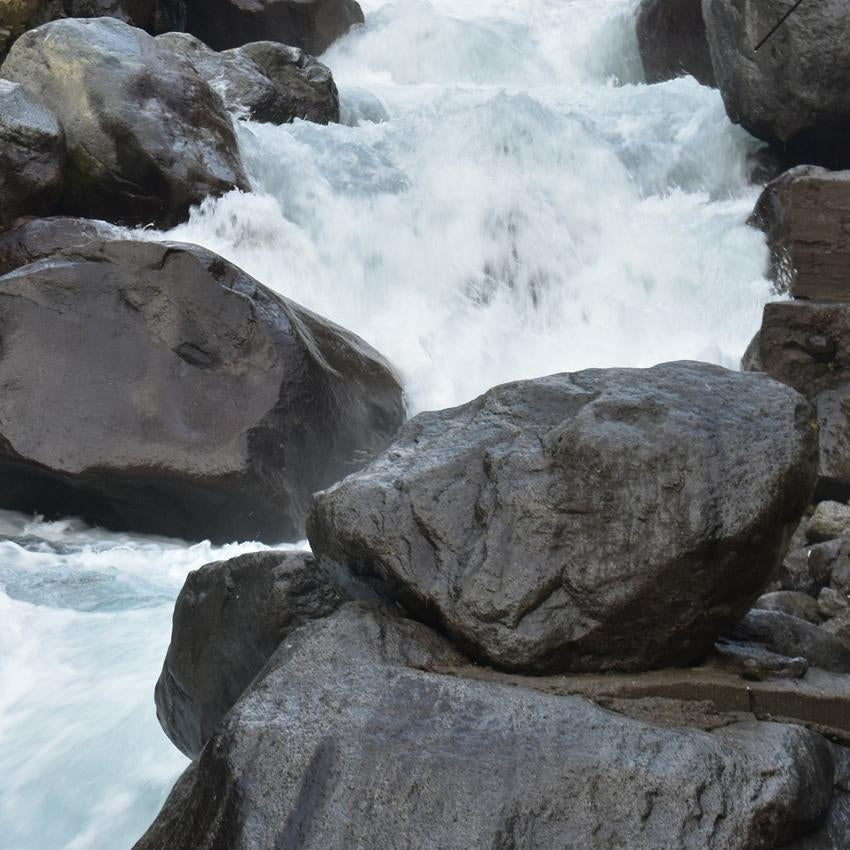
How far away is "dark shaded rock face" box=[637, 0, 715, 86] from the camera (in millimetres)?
15836

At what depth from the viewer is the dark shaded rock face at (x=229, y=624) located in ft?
12.0

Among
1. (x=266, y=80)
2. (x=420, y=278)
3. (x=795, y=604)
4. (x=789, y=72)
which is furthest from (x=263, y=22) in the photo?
(x=795, y=604)

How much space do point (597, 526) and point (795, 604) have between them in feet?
8.08

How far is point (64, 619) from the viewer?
18.7ft

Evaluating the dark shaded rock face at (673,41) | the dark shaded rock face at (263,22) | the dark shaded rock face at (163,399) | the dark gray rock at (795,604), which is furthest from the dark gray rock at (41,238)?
the dark shaded rock face at (673,41)

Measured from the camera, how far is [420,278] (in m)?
10.6

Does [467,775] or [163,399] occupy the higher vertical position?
[467,775]

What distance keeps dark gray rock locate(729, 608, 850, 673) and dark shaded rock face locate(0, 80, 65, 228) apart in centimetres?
754

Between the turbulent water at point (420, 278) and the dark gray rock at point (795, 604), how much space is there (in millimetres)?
2652

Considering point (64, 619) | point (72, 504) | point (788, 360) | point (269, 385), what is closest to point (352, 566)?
point (64, 619)

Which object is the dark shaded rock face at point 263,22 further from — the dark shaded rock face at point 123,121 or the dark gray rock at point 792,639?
the dark gray rock at point 792,639

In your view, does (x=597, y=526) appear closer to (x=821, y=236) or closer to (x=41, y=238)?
(x=821, y=236)

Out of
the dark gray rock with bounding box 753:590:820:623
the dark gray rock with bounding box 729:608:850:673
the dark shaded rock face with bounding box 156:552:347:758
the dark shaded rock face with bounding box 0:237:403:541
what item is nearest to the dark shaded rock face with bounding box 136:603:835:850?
the dark gray rock with bounding box 729:608:850:673

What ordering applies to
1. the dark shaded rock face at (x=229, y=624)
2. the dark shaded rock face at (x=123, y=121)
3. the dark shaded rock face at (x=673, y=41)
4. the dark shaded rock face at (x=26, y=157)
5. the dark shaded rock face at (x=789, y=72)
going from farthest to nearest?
the dark shaded rock face at (x=673, y=41) < the dark shaded rock face at (x=789, y=72) < the dark shaded rock face at (x=123, y=121) < the dark shaded rock face at (x=26, y=157) < the dark shaded rock face at (x=229, y=624)
